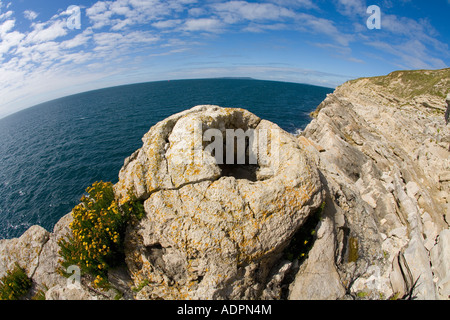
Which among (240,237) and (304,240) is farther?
(304,240)

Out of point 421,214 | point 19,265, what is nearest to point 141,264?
point 19,265

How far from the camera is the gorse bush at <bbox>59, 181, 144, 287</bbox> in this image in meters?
7.99

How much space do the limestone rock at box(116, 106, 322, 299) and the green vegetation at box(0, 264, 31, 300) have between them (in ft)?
14.8

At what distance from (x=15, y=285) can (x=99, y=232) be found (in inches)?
160

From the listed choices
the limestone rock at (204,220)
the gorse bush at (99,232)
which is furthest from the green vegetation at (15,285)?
the limestone rock at (204,220)

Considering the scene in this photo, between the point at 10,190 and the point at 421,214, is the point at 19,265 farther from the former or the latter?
the point at 10,190

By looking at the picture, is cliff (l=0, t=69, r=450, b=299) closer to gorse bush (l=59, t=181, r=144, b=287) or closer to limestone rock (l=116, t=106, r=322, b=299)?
limestone rock (l=116, t=106, r=322, b=299)

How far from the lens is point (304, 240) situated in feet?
32.0

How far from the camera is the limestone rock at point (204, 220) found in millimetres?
7949

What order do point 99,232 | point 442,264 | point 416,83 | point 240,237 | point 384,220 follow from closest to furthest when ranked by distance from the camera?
point 240,237
point 99,232
point 442,264
point 384,220
point 416,83

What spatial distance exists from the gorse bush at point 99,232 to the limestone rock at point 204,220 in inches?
21.9
